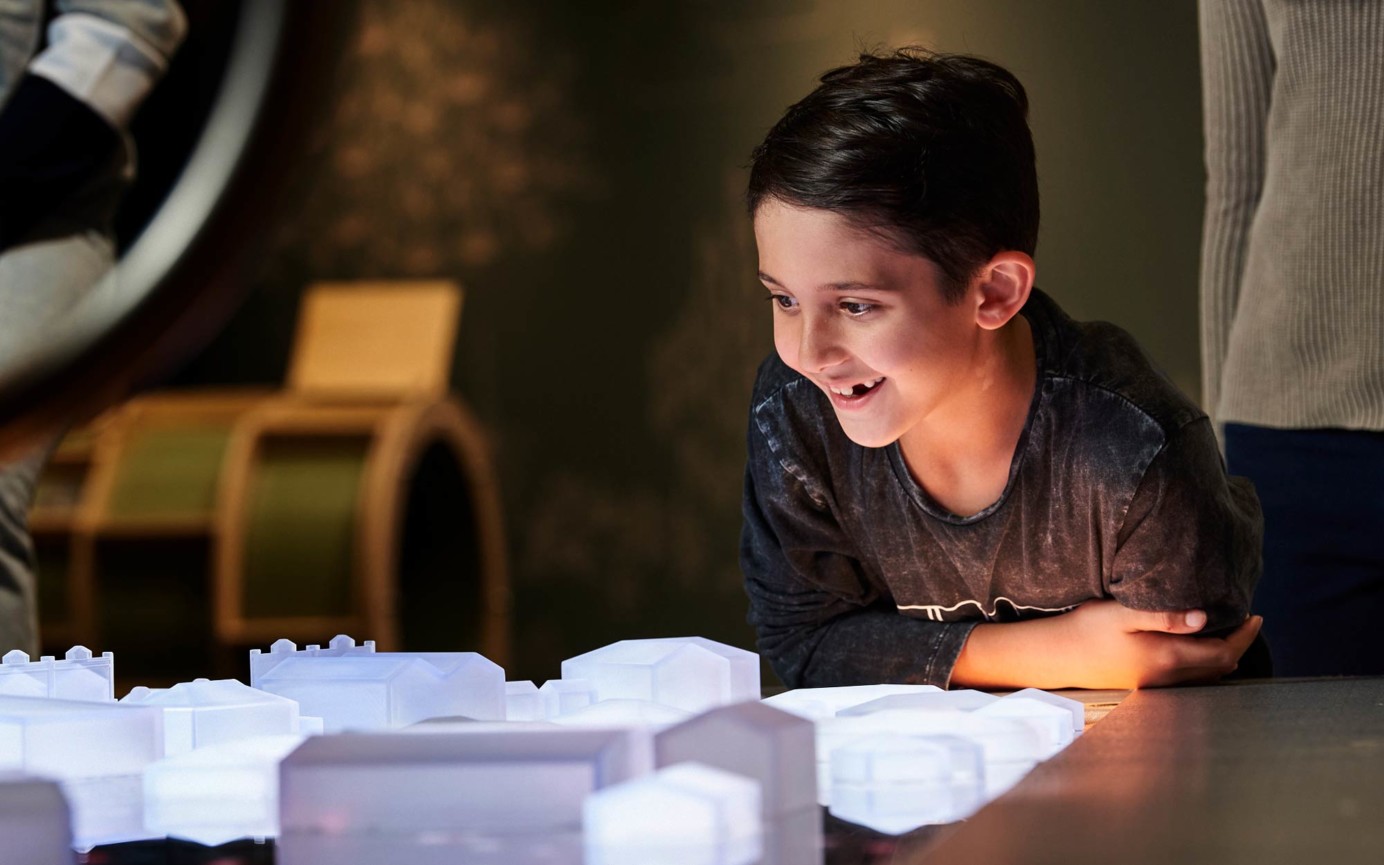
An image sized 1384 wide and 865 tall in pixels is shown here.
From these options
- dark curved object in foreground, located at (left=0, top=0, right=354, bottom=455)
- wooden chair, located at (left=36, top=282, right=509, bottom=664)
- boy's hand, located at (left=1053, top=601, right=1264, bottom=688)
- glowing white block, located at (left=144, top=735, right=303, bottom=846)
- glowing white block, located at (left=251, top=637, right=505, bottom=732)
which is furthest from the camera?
wooden chair, located at (left=36, top=282, right=509, bottom=664)

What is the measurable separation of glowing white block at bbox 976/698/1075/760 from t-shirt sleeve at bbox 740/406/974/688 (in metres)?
0.51

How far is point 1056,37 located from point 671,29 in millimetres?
1075

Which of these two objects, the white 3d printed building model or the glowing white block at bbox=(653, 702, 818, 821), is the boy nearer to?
the white 3d printed building model

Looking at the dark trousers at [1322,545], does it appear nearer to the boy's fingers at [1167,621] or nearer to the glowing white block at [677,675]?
the boy's fingers at [1167,621]

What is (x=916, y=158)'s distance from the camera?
0.93m

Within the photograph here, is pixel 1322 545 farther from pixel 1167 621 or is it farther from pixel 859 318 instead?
pixel 859 318

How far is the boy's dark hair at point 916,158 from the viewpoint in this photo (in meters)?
0.92

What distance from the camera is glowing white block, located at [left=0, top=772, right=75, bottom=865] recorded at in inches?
12.7

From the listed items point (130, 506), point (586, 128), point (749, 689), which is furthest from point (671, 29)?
point (749, 689)

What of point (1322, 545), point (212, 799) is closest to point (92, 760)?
point (212, 799)

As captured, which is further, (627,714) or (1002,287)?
(1002,287)

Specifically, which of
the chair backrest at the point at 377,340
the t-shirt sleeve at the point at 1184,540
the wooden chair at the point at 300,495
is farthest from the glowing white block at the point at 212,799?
the chair backrest at the point at 377,340

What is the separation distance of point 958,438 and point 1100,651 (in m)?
0.19

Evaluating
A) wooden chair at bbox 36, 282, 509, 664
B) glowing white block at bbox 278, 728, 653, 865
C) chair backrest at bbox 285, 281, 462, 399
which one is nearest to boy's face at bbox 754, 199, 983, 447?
glowing white block at bbox 278, 728, 653, 865
